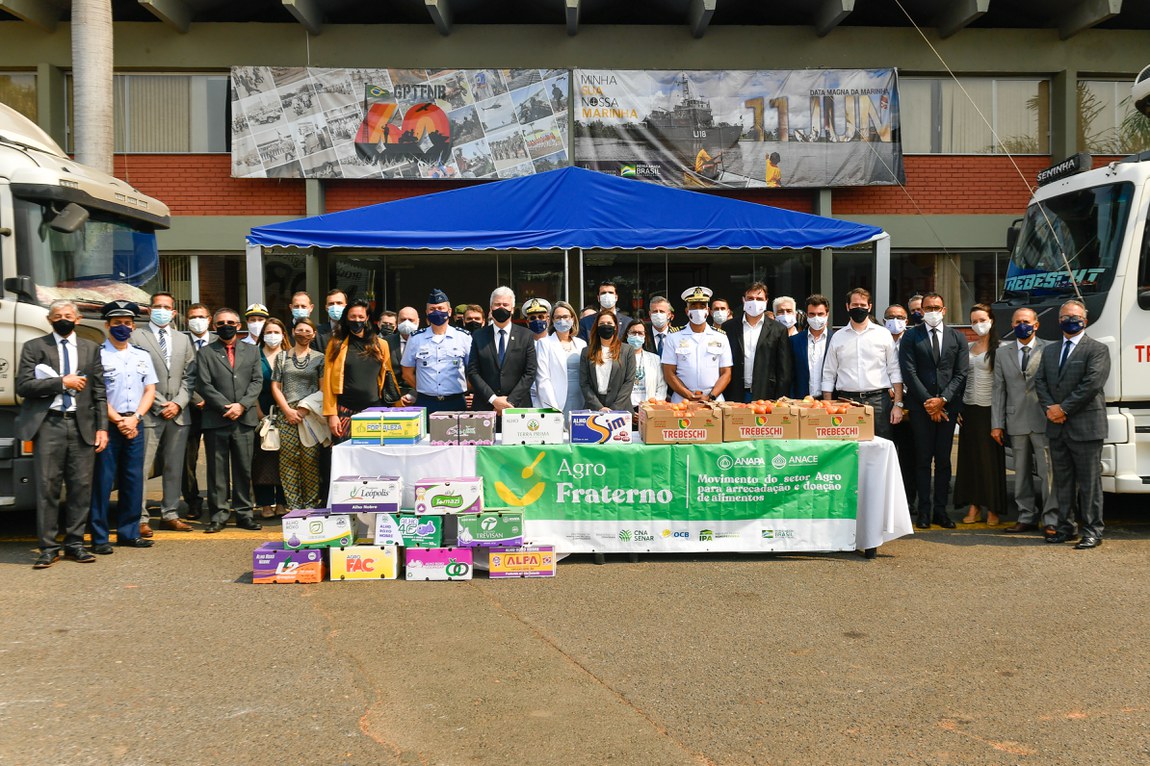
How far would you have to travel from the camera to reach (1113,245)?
324 inches

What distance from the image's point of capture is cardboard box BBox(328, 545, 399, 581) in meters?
6.93

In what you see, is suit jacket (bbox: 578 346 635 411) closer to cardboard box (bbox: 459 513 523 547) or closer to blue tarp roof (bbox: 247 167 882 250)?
cardboard box (bbox: 459 513 523 547)

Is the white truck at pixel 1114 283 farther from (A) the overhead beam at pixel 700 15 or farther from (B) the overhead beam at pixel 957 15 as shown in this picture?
(B) the overhead beam at pixel 957 15

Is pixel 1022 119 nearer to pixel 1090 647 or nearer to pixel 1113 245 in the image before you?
pixel 1113 245

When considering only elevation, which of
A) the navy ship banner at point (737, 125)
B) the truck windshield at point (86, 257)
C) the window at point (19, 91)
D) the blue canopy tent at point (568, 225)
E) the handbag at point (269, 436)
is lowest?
the handbag at point (269, 436)

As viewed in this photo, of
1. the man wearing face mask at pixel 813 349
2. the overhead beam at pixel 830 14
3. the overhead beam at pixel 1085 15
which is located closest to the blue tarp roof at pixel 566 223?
the man wearing face mask at pixel 813 349

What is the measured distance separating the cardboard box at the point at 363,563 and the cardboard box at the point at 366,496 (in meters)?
0.30

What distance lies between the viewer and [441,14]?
17.2 metres

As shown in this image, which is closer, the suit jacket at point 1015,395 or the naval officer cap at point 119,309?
the naval officer cap at point 119,309

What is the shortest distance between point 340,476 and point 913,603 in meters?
4.13

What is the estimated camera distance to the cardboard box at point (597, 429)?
24.3ft

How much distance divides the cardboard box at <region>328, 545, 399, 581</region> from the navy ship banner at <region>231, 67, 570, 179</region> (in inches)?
470

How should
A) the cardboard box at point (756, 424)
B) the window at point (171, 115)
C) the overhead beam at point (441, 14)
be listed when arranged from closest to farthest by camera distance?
the cardboard box at point (756, 424)
the overhead beam at point (441, 14)
the window at point (171, 115)

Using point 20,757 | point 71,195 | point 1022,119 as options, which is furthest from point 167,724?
point 1022,119
